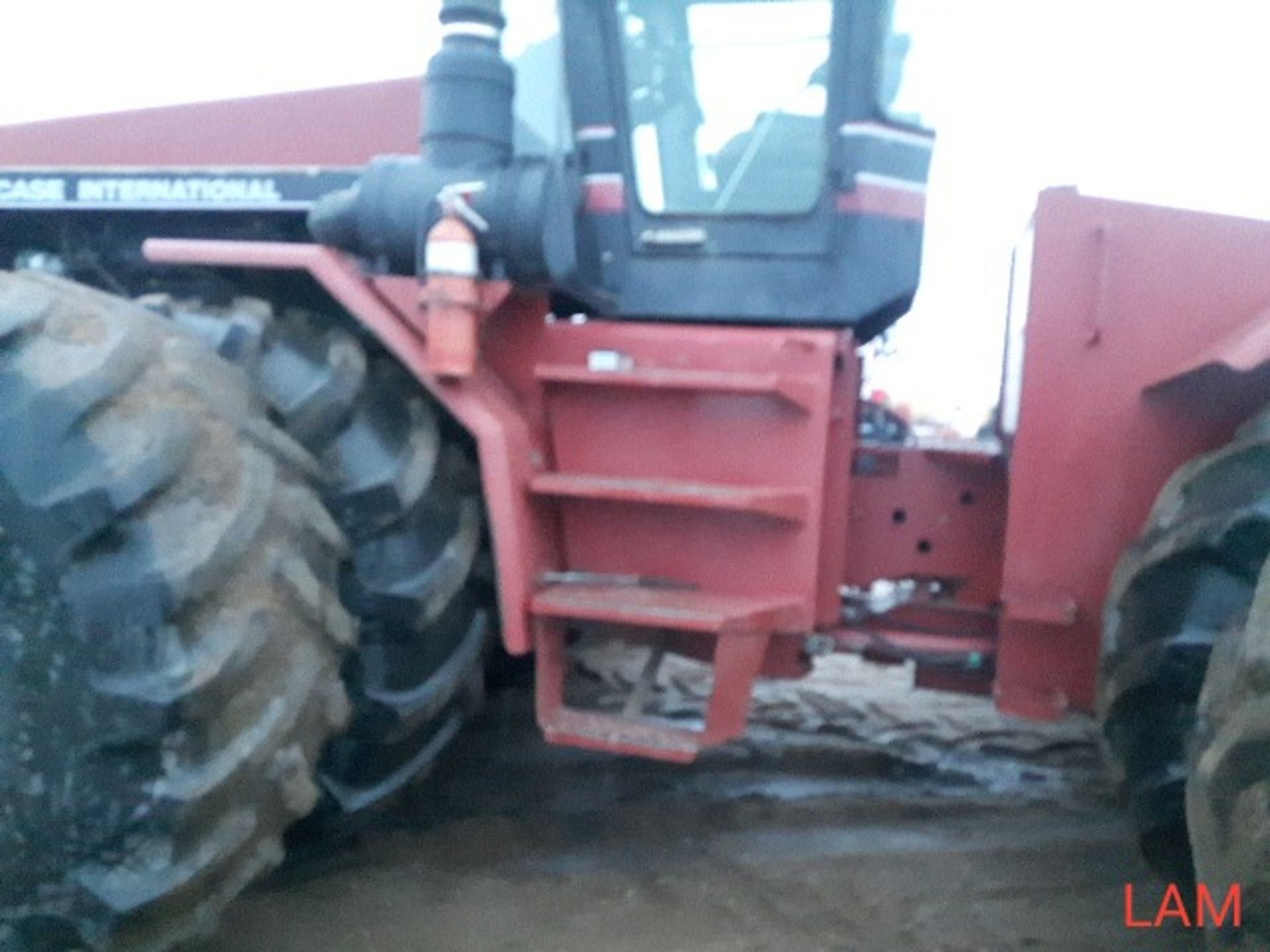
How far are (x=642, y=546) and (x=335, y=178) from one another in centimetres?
129

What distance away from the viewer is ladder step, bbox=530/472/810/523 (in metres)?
2.72

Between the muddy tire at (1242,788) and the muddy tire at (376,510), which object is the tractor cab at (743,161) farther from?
the muddy tire at (1242,788)

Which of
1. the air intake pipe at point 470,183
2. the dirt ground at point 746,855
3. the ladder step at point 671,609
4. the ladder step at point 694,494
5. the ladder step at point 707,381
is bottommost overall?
the dirt ground at point 746,855

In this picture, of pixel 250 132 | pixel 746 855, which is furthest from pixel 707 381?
pixel 250 132

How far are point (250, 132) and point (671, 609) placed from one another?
6.79 ft

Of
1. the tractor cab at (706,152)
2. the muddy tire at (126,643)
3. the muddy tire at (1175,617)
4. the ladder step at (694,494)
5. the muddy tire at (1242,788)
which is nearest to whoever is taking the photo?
the muddy tire at (1242,788)

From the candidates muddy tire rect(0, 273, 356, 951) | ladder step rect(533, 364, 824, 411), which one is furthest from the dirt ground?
ladder step rect(533, 364, 824, 411)

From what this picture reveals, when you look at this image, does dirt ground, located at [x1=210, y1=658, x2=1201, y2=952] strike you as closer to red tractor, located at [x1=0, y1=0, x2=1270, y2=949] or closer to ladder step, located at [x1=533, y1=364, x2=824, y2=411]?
red tractor, located at [x1=0, y1=0, x2=1270, y2=949]

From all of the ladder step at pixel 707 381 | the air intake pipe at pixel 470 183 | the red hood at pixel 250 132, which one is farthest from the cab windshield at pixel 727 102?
the red hood at pixel 250 132

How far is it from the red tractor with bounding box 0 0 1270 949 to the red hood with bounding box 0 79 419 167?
35 cm

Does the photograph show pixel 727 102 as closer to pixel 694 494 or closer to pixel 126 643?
pixel 694 494

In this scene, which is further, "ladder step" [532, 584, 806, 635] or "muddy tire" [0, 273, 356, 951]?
"ladder step" [532, 584, 806, 635]

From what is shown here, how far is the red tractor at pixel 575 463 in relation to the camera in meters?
2.12

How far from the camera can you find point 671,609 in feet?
8.80
